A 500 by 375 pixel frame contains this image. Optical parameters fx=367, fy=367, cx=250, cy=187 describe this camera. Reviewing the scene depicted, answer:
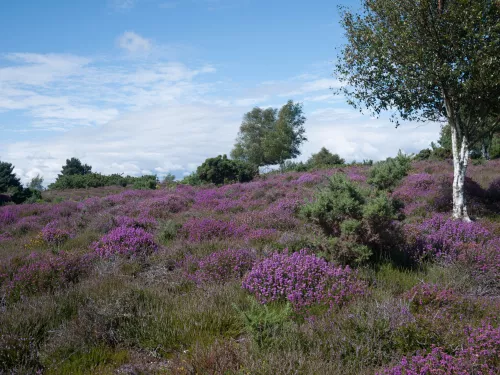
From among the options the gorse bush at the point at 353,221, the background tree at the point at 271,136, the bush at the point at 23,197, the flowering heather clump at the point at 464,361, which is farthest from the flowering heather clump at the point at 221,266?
the background tree at the point at 271,136

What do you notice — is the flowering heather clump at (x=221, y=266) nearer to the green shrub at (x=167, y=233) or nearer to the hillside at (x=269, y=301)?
the hillside at (x=269, y=301)

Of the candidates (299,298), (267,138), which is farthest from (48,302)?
(267,138)

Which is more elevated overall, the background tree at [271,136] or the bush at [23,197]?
the background tree at [271,136]

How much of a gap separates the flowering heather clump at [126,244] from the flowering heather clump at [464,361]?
617cm

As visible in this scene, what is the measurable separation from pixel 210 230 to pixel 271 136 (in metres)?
41.5

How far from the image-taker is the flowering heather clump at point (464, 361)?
3.20 m

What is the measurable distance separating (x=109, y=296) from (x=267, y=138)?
4640cm

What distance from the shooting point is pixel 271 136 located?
50.0 m

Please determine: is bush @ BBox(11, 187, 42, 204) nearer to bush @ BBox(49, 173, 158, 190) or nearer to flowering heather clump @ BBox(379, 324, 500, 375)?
bush @ BBox(49, 173, 158, 190)

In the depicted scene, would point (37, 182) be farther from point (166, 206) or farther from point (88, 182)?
point (166, 206)

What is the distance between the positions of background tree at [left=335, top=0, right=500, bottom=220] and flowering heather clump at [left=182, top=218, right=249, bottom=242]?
21.1 feet

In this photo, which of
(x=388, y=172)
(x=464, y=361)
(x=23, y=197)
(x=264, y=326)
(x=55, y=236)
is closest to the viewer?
(x=464, y=361)

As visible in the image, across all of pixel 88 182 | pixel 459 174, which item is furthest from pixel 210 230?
pixel 88 182

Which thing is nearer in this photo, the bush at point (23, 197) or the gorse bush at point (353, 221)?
the gorse bush at point (353, 221)
